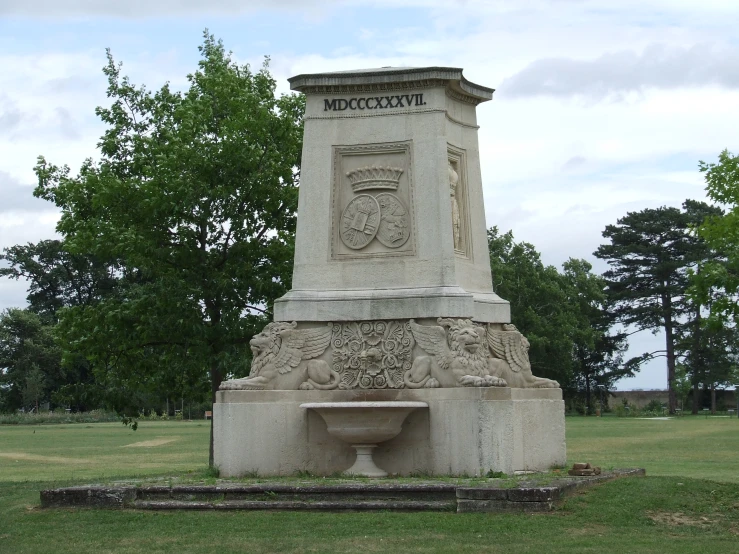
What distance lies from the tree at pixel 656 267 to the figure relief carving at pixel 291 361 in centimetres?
7230

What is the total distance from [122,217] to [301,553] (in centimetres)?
1255

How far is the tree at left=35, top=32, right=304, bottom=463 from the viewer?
22594 millimetres

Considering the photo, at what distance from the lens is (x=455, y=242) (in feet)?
59.6

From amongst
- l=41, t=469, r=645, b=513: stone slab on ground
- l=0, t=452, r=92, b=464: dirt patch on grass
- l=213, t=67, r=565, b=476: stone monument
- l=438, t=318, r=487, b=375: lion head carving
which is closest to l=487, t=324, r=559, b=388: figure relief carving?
l=213, t=67, r=565, b=476: stone monument

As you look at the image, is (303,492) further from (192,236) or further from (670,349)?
(670,349)

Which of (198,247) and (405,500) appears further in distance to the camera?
(198,247)

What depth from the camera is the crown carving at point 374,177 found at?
710 inches

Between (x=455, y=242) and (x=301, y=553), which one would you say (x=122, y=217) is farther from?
(x=301, y=553)

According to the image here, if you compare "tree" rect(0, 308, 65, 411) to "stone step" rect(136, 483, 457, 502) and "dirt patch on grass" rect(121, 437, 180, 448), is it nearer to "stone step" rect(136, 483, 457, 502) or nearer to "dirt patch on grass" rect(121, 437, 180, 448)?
"dirt patch on grass" rect(121, 437, 180, 448)

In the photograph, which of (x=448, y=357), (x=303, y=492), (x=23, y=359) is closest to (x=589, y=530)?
(x=303, y=492)

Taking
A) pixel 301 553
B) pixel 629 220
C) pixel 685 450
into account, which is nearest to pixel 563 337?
pixel 629 220

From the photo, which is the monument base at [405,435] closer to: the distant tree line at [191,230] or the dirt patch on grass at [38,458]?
the distant tree line at [191,230]

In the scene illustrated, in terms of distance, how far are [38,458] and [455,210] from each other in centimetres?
2346

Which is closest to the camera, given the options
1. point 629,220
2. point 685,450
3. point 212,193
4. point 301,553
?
point 301,553
